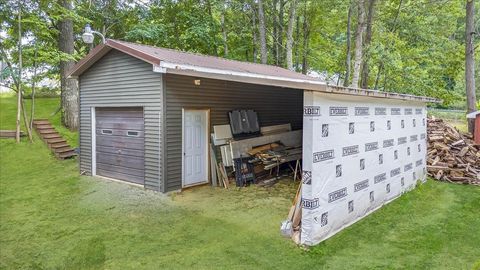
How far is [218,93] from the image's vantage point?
765cm

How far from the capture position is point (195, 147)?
730 cm

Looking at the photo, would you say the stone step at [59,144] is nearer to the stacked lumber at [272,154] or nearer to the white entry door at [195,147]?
the white entry door at [195,147]

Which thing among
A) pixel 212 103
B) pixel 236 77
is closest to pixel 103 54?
pixel 212 103

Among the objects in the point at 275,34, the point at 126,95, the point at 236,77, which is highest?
the point at 275,34

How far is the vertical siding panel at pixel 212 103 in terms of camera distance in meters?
6.66

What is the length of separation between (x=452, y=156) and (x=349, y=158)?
5.91 meters

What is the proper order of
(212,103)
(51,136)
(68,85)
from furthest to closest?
1. (68,85)
2. (51,136)
3. (212,103)

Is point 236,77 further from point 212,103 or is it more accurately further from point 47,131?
point 47,131

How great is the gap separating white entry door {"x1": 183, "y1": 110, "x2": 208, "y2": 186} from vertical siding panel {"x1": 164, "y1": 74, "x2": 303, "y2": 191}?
0.60 feet

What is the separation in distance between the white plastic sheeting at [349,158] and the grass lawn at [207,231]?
0.30 m

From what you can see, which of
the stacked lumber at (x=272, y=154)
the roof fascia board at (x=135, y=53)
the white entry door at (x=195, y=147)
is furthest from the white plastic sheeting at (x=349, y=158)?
the white entry door at (x=195, y=147)

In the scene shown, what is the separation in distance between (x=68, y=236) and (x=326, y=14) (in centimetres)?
1457

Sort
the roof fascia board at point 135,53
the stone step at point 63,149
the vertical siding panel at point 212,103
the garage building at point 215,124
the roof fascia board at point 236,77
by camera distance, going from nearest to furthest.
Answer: the garage building at point 215,124, the roof fascia board at point 236,77, the roof fascia board at point 135,53, the vertical siding panel at point 212,103, the stone step at point 63,149

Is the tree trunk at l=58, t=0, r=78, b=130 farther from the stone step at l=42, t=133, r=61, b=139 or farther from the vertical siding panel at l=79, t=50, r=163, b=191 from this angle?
the vertical siding panel at l=79, t=50, r=163, b=191
